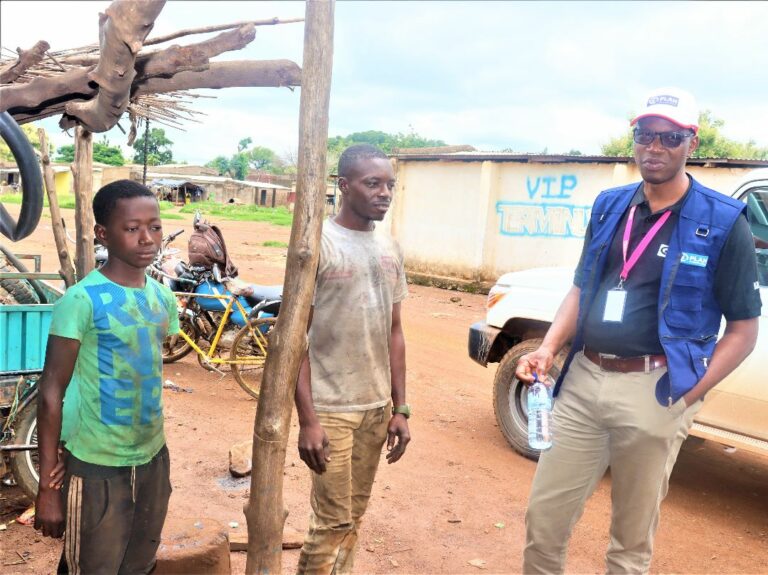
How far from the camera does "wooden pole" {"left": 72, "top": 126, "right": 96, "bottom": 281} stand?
329 centimetres

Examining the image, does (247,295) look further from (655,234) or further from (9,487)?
(655,234)

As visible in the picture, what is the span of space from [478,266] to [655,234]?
10981 mm

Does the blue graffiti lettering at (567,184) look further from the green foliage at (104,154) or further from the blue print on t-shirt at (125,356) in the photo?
the green foliage at (104,154)

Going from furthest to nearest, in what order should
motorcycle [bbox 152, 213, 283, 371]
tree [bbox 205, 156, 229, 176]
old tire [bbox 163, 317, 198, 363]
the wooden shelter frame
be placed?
1. tree [bbox 205, 156, 229, 176]
2. old tire [bbox 163, 317, 198, 363]
3. motorcycle [bbox 152, 213, 283, 371]
4. the wooden shelter frame

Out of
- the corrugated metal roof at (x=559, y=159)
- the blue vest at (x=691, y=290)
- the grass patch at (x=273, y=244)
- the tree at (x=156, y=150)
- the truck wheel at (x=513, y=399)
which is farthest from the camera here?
the tree at (x=156, y=150)

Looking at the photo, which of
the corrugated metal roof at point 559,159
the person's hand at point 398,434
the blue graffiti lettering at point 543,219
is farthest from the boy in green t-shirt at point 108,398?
the blue graffiti lettering at point 543,219

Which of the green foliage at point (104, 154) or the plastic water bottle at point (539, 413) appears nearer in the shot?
the plastic water bottle at point (539, 413)

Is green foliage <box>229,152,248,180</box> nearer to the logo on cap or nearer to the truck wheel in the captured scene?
the truck wheel

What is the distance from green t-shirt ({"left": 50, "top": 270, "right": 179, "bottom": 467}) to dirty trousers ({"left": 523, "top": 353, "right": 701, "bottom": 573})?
1506 millimetres

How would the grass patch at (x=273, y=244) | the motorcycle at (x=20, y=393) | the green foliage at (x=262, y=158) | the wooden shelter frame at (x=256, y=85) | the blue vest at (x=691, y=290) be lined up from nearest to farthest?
1. the wooden shelter frame at (x=256, y=85)
2. the blue vest at (x=691, y=290)
3. the motorcycle at (x=20, y=393)
4. the grass patch at (x=273, y=244)
5. the green foliage at (x=262, y=158)

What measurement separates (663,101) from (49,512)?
246 cm

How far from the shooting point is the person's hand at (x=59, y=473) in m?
2.21

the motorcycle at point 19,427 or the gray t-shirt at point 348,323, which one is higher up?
the gray t-shirt at point 348,323

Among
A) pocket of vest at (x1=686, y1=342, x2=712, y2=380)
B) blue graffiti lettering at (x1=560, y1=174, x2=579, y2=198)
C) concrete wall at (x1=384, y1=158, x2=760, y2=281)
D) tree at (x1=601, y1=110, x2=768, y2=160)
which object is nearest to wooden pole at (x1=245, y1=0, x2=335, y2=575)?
pocket of vest at (x1=686, y1=342, x2=712, y2=380)
